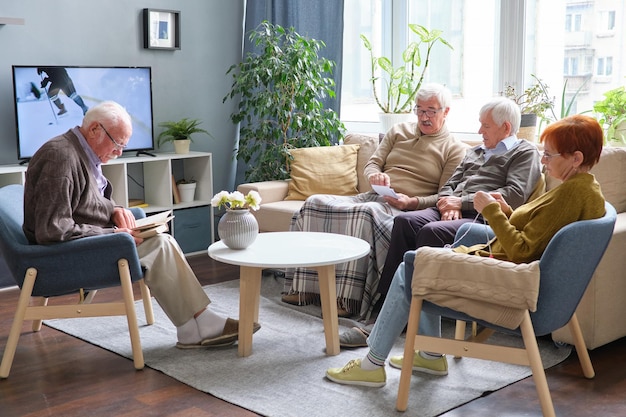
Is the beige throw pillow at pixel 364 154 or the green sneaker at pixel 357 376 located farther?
the beige throw pillow at pixel 364 154

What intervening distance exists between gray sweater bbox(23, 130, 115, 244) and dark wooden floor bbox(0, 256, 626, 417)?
53 centimetres

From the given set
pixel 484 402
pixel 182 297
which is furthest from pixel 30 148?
pixel 484 402

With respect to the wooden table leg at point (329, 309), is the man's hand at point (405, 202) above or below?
above

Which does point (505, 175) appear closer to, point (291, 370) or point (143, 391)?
point (291, 370)

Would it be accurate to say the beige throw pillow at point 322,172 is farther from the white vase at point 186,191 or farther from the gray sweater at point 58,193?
the gray sweater at point 58,193

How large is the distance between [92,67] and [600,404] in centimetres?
358

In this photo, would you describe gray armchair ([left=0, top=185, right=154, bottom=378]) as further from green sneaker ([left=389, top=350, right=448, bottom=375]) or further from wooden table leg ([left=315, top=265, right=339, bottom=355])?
green sneaker ([left=389, top=350, right=448, bottom=375])

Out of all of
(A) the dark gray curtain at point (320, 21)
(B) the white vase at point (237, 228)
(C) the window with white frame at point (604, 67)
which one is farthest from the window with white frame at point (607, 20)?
(B) the white vase at point (237, 228)

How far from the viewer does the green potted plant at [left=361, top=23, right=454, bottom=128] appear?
191 inches

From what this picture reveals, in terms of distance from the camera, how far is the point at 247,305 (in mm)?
3217

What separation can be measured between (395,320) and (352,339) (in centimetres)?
58

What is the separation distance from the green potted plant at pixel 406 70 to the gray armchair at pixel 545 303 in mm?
2460

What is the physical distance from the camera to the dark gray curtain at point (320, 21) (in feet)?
17.8

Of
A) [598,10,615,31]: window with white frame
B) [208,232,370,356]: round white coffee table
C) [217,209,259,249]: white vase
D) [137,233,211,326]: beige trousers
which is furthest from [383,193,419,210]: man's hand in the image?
[598,10,615,31]: window with white frame
